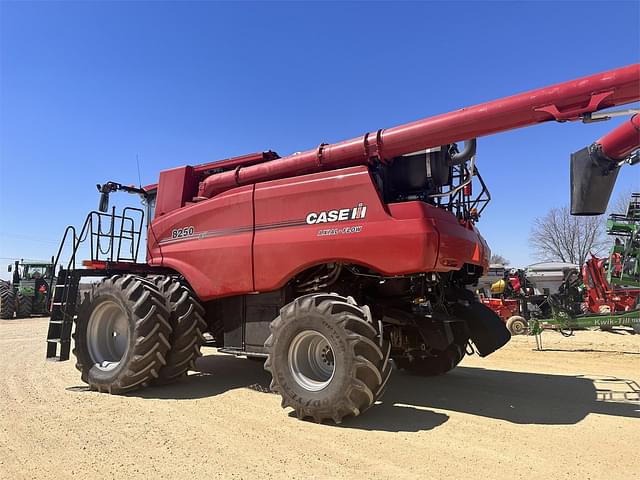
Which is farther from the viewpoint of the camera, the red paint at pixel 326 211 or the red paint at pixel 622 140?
the red paint at pixel 622 140

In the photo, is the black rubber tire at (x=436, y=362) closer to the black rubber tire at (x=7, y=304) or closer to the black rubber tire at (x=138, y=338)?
the black rubber tire at (x=138, y=338)

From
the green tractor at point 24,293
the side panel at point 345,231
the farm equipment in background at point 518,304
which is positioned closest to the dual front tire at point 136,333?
the side panel at point 345,231

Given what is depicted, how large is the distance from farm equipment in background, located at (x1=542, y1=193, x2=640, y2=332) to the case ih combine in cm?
1011

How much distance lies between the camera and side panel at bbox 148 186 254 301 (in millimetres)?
6168

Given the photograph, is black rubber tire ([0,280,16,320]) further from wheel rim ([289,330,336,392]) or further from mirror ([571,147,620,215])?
mirror ([571,147,620,215])

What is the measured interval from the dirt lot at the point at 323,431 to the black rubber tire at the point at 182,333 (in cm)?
28

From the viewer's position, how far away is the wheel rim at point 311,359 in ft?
17.0

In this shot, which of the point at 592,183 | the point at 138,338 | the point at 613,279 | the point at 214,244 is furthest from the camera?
the point at 613,279

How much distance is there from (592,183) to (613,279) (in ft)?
38.7

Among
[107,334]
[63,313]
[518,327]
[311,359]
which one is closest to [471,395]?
[311,359]

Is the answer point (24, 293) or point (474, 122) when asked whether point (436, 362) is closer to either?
point (474, 122)

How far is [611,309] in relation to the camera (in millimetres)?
15375

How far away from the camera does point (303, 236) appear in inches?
220

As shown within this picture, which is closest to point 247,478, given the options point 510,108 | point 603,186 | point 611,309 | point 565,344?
point 510,108
